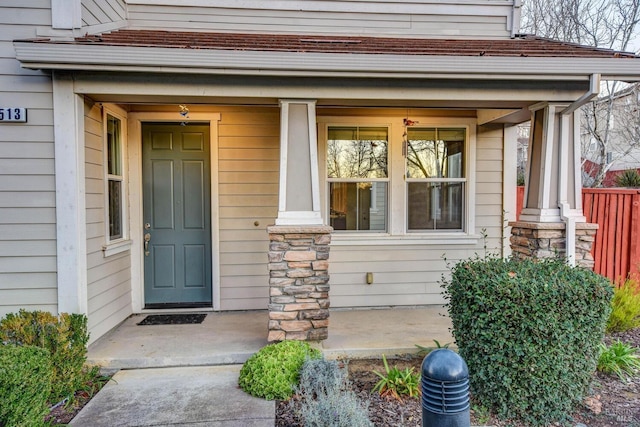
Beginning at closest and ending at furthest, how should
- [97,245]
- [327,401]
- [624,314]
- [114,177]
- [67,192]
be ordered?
[327,401], [67,192], [97,245], [624,314], [114,177]

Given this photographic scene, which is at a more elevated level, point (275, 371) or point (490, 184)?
point (490, 184)

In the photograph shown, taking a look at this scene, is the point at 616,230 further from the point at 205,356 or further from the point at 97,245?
the point at 97,245

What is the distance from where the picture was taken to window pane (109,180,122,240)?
4.27 metres

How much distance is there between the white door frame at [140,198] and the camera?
4684mm

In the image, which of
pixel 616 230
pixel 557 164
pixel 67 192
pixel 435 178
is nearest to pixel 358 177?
pixel 435 178

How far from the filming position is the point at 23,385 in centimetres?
222

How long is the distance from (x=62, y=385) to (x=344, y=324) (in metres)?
2.71

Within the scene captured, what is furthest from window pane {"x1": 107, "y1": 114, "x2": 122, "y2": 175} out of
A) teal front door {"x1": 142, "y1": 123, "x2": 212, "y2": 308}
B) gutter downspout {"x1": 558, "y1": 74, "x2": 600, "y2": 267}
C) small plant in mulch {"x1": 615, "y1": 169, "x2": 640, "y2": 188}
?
small plant in mulch {"x1": 615, "y1": 169, "x2": 640, "y2": 188}

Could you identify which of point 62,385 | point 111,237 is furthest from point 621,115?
point 62,385

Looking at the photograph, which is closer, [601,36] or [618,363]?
[618,363]

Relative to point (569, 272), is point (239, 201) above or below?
above

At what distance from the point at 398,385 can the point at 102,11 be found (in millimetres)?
4719

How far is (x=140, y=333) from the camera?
4.11m

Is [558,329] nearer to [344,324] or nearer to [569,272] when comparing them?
[569,272]
